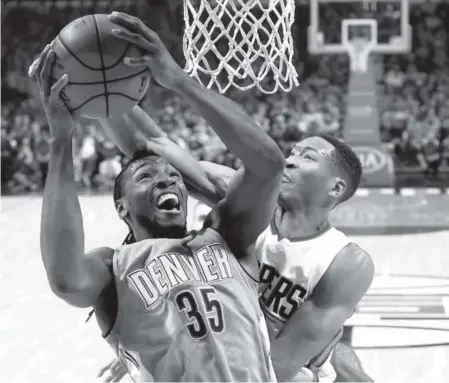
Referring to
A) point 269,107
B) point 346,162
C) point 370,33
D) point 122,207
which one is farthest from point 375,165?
point 122,207

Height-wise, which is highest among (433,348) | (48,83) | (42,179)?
(48,83)

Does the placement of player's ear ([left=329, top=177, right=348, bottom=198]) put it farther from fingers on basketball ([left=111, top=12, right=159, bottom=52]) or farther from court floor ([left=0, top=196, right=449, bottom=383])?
court floor ([left=0, top=196, right=449, bottom=383])

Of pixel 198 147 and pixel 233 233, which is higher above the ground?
pixel 233 233

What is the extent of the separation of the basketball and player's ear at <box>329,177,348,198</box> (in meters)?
1.02

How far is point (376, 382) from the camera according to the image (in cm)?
393

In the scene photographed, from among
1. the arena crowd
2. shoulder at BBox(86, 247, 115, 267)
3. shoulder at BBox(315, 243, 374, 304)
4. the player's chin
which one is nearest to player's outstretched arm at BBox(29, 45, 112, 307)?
shoulder at BBox(86, 247, 115, 267)

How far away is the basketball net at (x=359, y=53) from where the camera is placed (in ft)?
36.0

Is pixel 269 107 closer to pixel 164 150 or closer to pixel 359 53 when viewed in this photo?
pixel 359 53

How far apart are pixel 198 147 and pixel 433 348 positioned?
8.71m

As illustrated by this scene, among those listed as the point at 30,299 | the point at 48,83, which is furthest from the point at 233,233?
the point at 30,299

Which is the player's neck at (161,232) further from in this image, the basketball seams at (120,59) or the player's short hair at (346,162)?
the player's short hair at (346,162)

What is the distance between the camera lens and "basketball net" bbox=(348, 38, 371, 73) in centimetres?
1098

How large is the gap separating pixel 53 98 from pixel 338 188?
4.20 ft

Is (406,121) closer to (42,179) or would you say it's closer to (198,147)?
(198,147)
